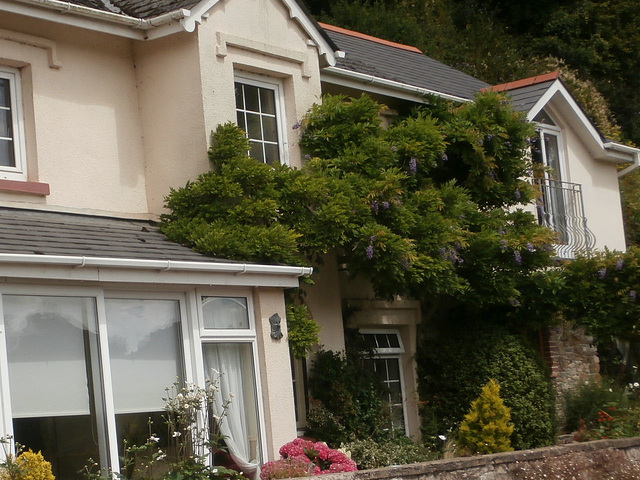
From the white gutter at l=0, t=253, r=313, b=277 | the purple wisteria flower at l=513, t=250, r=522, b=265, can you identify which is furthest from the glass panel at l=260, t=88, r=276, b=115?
the purple wisteria flower at l=513, t=250, r=522, b=265

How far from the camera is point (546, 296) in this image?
1623cm

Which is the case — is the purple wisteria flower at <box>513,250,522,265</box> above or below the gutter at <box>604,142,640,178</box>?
below

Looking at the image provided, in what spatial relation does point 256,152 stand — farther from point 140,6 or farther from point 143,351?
point 143,351

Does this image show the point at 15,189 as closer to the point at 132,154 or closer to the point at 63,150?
the point at 63,150

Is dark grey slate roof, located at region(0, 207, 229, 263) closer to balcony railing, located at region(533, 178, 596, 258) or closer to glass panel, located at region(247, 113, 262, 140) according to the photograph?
glass panel, located at region(247, 113, 262, 140)

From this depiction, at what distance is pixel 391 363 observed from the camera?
16.5 meters

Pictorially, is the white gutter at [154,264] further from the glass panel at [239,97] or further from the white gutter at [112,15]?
the white gutter at [112,15]

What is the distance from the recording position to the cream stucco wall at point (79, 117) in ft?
40.2

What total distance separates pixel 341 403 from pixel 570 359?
6.32 metres

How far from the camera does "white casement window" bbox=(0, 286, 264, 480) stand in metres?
9.91

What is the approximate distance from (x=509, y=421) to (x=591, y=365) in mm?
4265

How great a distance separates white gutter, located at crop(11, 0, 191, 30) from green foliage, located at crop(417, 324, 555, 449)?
6.61 m

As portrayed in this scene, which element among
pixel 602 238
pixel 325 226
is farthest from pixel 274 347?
pixel 602 238

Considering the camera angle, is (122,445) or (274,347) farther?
(274,347)
